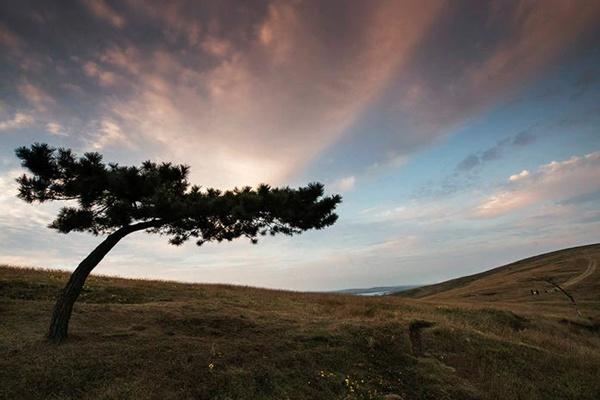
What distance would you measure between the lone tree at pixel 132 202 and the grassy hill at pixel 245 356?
261 cm

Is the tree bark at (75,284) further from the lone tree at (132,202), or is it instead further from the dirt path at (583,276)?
the dirt path at (583,276)

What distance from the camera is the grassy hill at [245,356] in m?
11.4

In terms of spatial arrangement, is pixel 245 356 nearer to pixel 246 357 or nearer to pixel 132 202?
pixel 246 357

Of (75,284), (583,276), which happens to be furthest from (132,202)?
(583,276)

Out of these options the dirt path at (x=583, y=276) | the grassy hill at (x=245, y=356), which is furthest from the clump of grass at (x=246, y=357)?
the dirt path at (x=583, y=276)

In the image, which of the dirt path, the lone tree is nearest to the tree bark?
the lone tree

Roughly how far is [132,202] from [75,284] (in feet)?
12.8

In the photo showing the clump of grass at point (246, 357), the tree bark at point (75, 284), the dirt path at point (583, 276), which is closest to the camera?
the clump of grass at point (246, 357)

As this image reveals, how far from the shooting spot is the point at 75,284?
13820 millimetres

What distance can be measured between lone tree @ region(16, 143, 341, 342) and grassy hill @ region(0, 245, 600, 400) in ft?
8.57

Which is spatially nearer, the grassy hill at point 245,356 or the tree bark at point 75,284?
the grassy hill at point 245,356

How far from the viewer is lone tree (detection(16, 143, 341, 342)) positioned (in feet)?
41.3

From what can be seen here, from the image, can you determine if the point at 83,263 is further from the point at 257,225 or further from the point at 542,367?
the point at 542,367

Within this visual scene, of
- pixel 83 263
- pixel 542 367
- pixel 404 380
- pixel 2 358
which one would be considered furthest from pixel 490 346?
pixel 2 358
